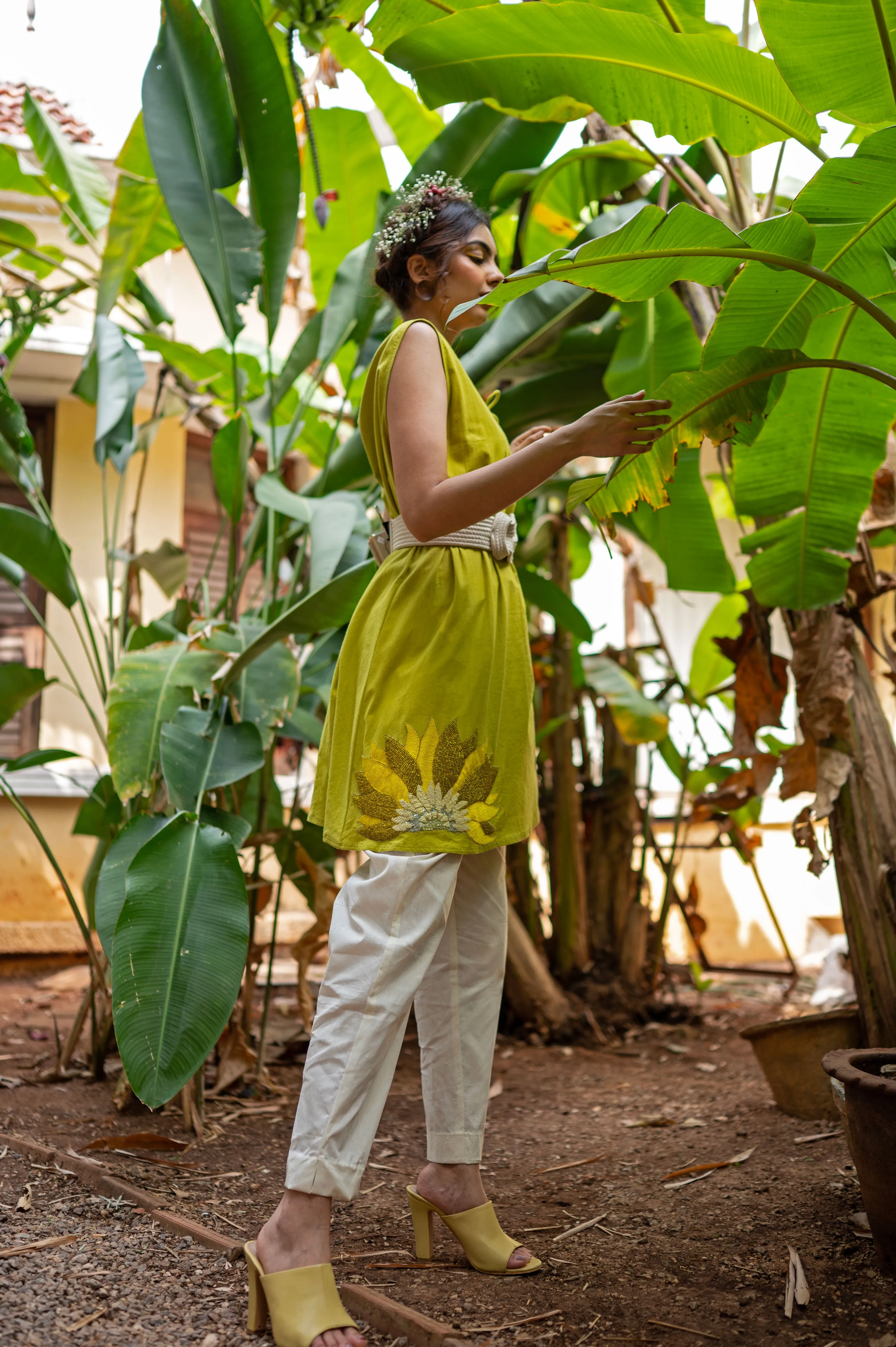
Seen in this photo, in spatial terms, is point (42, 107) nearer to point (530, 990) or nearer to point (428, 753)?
point (428, 753)

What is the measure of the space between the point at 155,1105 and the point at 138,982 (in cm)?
19

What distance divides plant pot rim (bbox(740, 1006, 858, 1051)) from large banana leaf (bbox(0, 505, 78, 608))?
1.73 metres

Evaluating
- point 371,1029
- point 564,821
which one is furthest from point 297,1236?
point 564,821

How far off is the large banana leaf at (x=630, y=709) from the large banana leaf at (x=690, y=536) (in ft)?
2.34

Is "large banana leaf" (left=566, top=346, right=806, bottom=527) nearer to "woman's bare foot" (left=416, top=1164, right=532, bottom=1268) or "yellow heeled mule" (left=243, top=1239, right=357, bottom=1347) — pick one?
"woman's bare foot" (left=416, top=1164, right=532, bottom=1268)

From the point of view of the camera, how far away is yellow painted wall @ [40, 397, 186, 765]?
5.06 m

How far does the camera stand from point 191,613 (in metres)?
2.63

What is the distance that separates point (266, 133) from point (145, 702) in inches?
48.3

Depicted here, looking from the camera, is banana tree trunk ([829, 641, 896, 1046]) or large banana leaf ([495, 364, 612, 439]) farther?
large banana leaf ([495, 364, 612, 439])

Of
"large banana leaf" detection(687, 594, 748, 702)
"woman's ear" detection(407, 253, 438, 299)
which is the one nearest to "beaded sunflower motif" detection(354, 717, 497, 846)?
"woman's ear" detection(407, 253, 438, 299)

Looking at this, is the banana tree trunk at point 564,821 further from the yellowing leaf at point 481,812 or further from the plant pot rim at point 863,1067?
the yellowing leaf at point 481,812

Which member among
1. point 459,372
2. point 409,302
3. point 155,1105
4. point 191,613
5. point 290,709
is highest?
point 409,302

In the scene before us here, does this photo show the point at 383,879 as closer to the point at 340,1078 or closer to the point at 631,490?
the point at 340,1078

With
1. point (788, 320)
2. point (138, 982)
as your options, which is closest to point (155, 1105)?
point (138, 982)
